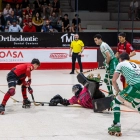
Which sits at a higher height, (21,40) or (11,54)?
(21,40)

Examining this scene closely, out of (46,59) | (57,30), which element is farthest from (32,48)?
(57,30)

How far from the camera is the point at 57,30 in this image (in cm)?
2203

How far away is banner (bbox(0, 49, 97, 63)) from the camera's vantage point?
64.7ft

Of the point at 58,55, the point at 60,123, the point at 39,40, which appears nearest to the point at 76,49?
the point at 58,55

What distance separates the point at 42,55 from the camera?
65.9 ft

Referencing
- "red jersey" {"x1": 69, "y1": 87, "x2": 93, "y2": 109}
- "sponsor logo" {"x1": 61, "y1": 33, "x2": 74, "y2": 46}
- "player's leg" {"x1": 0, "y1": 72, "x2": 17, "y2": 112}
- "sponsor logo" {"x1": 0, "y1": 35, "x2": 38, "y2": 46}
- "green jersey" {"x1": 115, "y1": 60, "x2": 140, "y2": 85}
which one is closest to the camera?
"green jersey" {"x1": 115, "y1": 60, "x2": 140, "y2": 85}

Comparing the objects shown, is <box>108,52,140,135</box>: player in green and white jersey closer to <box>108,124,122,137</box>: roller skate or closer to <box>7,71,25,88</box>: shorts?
<box>108,124,122,137</box>: roller skate

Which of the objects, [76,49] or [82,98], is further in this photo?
[76,49]

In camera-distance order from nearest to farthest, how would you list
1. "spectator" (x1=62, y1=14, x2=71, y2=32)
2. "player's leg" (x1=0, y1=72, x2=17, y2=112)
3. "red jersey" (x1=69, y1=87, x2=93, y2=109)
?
1. "player's leg" (x1=0, y1=72, x2=17, y2=112)
2. "red jersey" (x1=69, y1=87, x2=93, y2=109)
3. "spectator" (x1=62, y1=14, x2=71, y2=32)

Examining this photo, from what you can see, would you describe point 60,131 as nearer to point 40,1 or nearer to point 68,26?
point 68,26

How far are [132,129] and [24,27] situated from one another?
13.0 m

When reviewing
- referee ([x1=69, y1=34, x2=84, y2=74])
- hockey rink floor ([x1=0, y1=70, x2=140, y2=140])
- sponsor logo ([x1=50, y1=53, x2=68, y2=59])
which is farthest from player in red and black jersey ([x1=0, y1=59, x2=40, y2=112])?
sponsor logo ([x1=50, y1=53, x2=68, y2=59])

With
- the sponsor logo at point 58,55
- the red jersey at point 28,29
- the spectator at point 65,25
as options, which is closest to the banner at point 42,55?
the sponsor logo at point 58,55

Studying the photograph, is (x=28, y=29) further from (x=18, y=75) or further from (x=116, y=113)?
(x=116, y=113)
